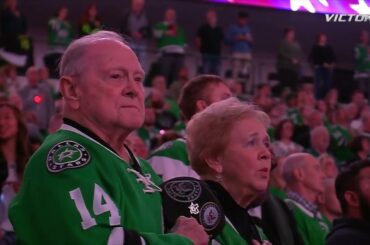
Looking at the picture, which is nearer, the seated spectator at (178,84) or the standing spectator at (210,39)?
the seated spectator at (178,84)

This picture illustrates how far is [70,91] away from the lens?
291 centimetres

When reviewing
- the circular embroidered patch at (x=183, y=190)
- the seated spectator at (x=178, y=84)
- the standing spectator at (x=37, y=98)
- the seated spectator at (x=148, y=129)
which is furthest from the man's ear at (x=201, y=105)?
the seated spectator at (x=178, y=84)

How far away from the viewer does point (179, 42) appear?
13508mm

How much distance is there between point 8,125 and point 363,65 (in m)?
9.69

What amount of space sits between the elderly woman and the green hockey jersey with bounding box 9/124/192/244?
702mm

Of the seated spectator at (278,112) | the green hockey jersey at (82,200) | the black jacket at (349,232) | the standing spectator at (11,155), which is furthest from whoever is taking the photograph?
the seated spectator at (278,112)

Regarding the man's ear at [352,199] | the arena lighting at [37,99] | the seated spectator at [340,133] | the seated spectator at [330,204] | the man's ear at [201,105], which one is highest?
the man's ear at [201,105]

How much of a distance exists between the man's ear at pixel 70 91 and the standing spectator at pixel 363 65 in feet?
38.4

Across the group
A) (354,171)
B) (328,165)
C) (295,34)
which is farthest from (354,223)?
(295,34)

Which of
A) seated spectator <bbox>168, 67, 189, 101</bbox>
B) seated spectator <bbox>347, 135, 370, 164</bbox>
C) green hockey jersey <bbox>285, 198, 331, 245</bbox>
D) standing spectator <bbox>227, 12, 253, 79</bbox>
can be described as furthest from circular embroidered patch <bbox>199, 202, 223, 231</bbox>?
standing spectator <bbox>227, 12, 253, 79</bbox>

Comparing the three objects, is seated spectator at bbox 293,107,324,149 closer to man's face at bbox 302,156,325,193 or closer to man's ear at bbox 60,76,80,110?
man's face at bbox 302,156,325,193

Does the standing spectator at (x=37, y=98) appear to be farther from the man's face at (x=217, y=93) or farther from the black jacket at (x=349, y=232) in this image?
the black jacket at (x=349, y=232)

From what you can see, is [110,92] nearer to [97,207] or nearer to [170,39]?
[97,207]

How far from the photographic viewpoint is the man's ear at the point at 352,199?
462cm
